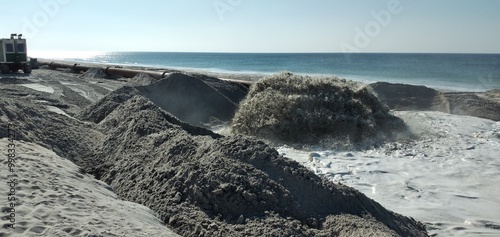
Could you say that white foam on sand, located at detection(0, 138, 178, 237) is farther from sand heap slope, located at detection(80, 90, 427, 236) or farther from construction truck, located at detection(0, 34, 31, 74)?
construction truck, located at detection(0, 34, 31, 74)

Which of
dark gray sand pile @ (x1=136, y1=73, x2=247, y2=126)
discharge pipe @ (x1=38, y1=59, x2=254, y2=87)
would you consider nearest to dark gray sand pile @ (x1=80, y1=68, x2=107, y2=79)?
discharge pipe @ (x1=38, y1=59, x2=254, y2=87)

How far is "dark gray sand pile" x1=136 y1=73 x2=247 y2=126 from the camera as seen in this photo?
13047 mm

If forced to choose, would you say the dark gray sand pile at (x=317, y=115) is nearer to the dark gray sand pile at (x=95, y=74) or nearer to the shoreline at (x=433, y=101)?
the shoreline at (x=433, y=101)

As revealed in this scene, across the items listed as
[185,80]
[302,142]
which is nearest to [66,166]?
[302,142]

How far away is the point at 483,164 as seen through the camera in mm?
8477

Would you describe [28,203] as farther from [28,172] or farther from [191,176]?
[191,176]

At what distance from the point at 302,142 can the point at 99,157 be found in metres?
5.03

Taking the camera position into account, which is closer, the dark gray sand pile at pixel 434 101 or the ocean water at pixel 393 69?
the dark gray sand pile at pixel 434 101

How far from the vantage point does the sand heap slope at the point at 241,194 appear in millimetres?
4266

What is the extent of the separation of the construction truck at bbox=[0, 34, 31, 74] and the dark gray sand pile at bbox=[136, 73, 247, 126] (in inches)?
505

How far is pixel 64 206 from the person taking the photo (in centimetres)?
400

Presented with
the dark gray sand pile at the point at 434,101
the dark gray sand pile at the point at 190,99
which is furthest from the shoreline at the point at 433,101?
the dark gray sand pile at the point at 190,99

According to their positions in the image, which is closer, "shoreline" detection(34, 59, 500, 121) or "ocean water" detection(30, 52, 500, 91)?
"shoreline" detection(34, 59, 500, 121)

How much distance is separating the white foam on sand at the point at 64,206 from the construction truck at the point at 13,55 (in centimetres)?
1976
